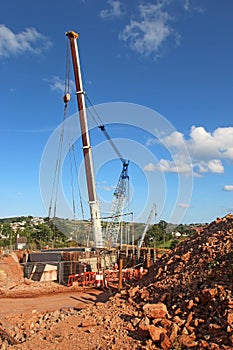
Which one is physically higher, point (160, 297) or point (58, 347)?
point (160, 297)

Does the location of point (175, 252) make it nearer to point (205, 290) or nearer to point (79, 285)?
point (205, 290)

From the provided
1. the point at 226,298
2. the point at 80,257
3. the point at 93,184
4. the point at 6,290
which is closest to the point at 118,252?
the point at 80,257

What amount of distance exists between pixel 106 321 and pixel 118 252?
17050 millimetres

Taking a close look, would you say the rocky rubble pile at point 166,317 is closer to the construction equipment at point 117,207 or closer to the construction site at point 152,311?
the construction site at point 152,311

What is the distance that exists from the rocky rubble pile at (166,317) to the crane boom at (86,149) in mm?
17065

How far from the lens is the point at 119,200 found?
46750mm

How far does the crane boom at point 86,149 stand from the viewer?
1142 inches

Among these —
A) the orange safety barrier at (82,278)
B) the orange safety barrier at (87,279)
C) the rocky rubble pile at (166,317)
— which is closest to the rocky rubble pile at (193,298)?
the rocky rubble pile at (166,317)

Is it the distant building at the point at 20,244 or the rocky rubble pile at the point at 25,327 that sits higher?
the distant building at the point at 20,244

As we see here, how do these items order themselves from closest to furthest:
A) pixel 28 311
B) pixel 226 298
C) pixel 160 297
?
1. pixel 226 298
2. pixel 160 297
3. pixel 28 311

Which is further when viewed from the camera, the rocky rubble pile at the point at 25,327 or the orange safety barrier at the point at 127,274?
the orange safety barrier at the point at 127,274

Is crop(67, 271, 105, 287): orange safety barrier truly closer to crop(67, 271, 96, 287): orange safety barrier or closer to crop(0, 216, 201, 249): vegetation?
crop(67, 271, 96, 287): orange safety barrier

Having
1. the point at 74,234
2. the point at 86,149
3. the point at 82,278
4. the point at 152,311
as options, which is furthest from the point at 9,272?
the point at 152,311

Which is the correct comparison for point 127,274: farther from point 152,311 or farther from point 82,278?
point 152,311
